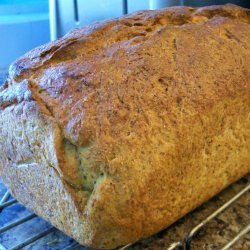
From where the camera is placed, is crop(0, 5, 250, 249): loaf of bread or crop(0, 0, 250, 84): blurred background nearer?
crop(0, 5, 250, 249): loaf of bread

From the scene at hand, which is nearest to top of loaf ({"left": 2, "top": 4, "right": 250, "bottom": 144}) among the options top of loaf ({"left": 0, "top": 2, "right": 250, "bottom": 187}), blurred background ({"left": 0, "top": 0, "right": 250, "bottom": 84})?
top of loaf ({"left": 0, "top": 2, "right": 250, "bottom": 187})

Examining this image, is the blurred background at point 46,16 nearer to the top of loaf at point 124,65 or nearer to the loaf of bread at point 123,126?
the top of loaf at point 124,65

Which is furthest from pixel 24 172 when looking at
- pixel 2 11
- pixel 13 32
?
pixel 2 11

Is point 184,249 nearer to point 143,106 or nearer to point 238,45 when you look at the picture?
point 143,106

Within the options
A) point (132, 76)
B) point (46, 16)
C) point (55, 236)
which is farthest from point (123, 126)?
point (46, 16)

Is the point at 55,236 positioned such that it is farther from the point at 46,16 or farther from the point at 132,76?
the point at 46,16

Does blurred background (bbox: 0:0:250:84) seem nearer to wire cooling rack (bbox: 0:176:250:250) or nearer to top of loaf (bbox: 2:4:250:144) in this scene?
top of loaf (bbox: 2:4:250:144)
